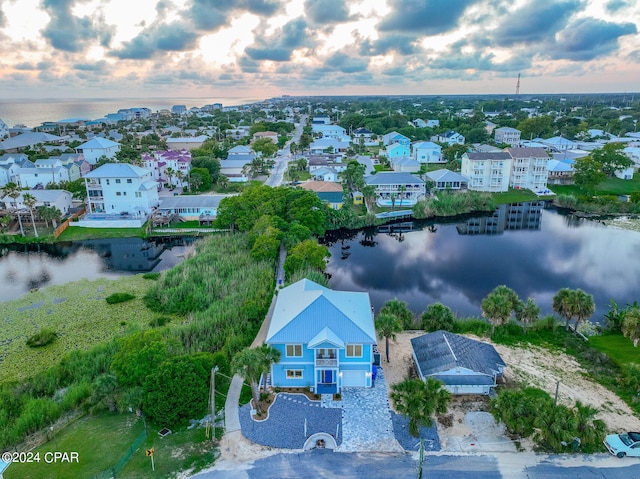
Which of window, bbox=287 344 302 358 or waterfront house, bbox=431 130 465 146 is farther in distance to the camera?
waterfront house, bbox=431 130 465 146

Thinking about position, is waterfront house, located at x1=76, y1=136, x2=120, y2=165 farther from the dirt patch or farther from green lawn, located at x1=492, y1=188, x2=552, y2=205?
the dirt patch

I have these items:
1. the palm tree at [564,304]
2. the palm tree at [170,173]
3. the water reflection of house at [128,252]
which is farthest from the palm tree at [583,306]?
the palm tree at [170,173]

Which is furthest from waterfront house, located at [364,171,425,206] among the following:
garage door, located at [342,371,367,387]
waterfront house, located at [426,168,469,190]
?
garage door, located at [342,371,367,387]

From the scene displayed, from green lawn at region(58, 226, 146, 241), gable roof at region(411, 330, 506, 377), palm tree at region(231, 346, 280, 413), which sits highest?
palm tree at region(231, 346, 280, 413)

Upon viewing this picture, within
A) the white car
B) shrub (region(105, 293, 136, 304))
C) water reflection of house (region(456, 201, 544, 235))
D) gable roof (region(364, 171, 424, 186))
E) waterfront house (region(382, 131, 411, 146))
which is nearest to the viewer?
the white car

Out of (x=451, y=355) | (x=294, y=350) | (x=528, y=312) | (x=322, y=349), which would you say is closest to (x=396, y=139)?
(x=528, y=312)

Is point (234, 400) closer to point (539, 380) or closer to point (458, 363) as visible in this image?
point (458, 363)

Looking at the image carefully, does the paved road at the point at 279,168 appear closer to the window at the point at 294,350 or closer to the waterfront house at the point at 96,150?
the waterfront house at the point at 96,150
